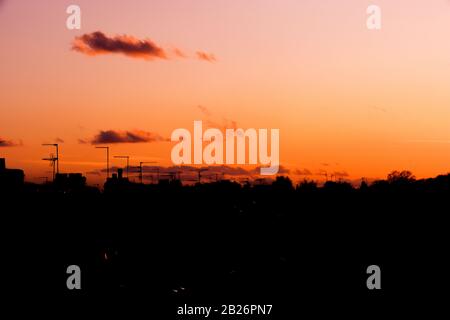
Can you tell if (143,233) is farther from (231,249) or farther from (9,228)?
(9,228)

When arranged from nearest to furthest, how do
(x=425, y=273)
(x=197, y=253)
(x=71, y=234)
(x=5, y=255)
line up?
(x=425, y=273) < (x=5, y=255) < (x=197, y=253) < (x=71, y=234)

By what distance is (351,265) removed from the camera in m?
132

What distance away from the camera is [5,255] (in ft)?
416

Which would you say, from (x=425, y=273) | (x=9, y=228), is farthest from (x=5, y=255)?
(x=425, y=273)

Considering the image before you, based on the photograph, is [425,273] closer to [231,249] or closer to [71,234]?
[231,249]

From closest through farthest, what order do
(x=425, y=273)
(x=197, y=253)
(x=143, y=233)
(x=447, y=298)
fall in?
(x=447, y=298) < (x=425, y=273) < (x=197, y=253) < (x=143, y=233)
